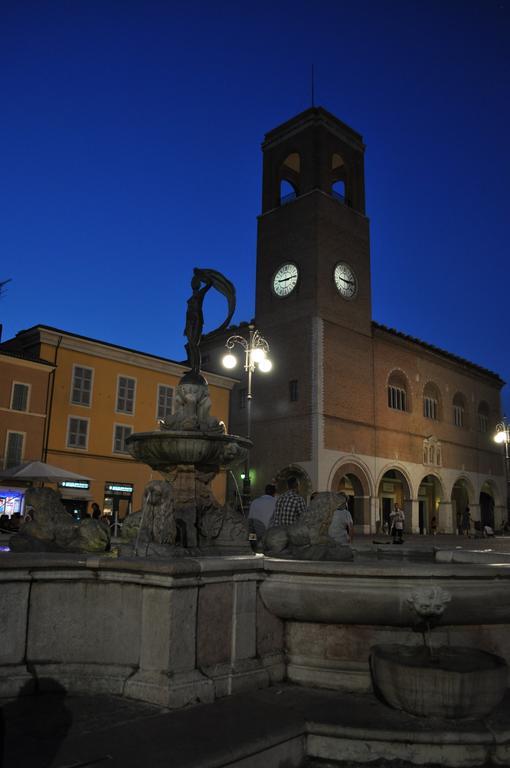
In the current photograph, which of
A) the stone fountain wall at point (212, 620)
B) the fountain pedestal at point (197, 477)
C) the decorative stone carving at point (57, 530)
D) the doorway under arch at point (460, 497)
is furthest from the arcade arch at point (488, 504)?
the stone fountain wall at point (212, 620)

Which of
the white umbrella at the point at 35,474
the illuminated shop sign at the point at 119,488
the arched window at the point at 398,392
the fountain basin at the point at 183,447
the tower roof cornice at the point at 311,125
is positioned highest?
the tower roof cornice at the point at 311,125

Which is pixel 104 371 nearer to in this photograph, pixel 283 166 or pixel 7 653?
pixel 283 166

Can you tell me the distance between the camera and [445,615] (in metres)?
4.29

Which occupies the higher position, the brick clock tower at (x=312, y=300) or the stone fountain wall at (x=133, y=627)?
the brick clock tower at (x=312, y=300)

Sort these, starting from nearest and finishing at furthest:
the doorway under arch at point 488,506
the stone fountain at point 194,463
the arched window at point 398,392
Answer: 1. the stone fountain at point 194,463
2. the arched window at point 398,392
3. the doorway under arch at point 488,506

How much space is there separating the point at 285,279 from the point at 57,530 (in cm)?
3091

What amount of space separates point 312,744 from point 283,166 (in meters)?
39.5

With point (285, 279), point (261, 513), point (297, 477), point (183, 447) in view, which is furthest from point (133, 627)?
point (285, 279)

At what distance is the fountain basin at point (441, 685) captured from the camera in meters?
3.53

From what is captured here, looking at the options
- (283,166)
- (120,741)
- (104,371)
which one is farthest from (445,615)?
(283,166)

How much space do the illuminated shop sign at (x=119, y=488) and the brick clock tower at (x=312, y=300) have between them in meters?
7.12

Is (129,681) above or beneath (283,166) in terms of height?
beneath

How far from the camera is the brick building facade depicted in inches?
1296

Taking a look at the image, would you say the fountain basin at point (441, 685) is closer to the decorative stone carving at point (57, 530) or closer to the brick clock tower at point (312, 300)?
the decorative stone carving at point (57, 530)
